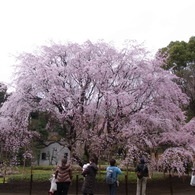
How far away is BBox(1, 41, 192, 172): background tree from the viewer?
12844 mm

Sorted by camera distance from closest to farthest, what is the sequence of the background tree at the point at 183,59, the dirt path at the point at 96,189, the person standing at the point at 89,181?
the person standing at the point at 89,181 → the dirt path at the point at 96,189 → the background tree at the point at 183,59

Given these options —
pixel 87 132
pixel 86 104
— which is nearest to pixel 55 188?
pixel 87 132

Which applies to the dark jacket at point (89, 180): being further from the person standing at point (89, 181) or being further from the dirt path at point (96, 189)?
the dirt path at point (96, 189)

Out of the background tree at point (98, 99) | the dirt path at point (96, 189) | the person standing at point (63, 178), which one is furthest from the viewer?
the background tree at point (98, 99)

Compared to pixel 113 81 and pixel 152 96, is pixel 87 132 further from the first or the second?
pixel 152 96

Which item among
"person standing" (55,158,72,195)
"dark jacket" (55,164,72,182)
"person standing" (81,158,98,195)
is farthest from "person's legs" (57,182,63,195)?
"person standing" (81,158,98,195)

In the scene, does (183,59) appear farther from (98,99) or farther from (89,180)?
(89,180)

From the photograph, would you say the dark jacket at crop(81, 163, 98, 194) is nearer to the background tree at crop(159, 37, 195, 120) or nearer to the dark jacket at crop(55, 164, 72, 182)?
the dark jacket at crop(55, 164, 72, 182)

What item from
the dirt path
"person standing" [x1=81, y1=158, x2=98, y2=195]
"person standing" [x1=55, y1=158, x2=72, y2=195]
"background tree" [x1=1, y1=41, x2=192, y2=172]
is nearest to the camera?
"person standing" [x1=81, y1=158, x2=98, y2=195]

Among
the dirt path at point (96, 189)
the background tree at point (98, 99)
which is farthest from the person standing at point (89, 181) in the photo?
the background tree at point (98, 99)

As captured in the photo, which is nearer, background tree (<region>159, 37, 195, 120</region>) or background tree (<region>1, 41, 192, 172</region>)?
background tree (<region>1, 41, 192, 172</region>)

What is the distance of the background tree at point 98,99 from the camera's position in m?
12.8

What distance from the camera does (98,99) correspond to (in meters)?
13.5

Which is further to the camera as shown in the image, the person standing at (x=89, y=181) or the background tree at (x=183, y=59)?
the background tree at (x=183, y=59)
